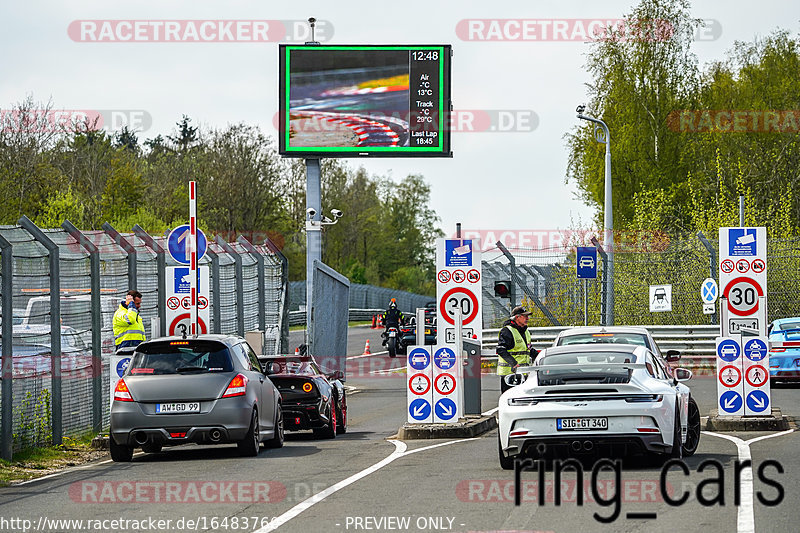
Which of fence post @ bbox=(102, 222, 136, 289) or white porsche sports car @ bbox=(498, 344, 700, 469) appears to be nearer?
white porsche sports car @ bbox=(498, 344, 700, 469)

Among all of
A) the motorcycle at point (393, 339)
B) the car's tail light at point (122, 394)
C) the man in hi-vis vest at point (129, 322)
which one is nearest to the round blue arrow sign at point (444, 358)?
the car's tail light at point (122, 394)

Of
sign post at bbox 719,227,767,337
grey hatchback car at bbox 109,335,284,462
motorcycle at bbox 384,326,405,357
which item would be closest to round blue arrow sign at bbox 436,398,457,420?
grey hatchback car at bbox 109,335,284,462

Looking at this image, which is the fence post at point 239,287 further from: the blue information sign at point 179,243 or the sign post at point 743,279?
the sign post at point 743,279

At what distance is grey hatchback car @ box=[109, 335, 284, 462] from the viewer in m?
15.9

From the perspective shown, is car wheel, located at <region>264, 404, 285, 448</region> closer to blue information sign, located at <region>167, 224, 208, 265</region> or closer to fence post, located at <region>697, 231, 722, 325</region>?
blue information sign, located at <region>167, 224, 208, 265</region>

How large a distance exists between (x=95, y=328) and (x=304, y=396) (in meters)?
3.45

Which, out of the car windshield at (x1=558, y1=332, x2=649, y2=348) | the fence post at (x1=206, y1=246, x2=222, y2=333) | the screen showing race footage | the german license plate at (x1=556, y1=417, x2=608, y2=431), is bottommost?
the german license plate at (x1=556, y1=417, x2=608, y2=431)

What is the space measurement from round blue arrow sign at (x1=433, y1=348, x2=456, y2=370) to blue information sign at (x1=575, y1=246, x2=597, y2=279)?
2032cm

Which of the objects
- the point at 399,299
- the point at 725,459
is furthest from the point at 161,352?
the point at 399,299

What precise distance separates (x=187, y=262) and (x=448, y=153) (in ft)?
34.4

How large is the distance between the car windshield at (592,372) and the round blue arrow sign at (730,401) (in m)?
4.89

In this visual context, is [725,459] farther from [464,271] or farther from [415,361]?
[464,271]

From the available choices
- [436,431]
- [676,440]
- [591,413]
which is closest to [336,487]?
[591,413]

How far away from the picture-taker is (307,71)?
102 feet
